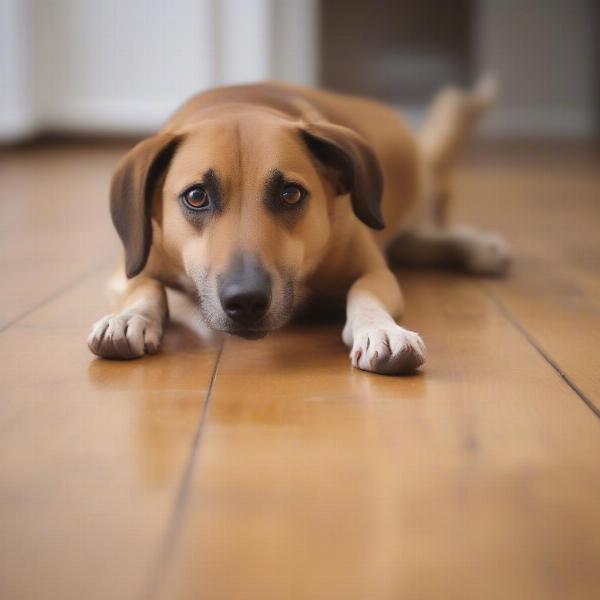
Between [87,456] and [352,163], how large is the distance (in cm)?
87

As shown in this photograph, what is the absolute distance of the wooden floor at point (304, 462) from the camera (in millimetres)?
970

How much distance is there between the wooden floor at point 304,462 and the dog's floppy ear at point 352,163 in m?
0.26

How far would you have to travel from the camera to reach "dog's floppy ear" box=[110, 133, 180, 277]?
6.02 feet

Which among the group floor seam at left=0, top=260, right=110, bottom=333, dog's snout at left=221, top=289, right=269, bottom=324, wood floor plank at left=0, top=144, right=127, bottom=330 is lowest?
wood floor plank at left=0, top=144, right=127, bottom=330

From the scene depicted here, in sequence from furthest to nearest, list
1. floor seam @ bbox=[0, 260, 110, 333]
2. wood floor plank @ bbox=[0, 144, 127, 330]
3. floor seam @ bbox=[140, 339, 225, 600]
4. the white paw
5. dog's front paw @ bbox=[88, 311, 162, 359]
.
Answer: the white paw < wood floor plank @ bbox=[0, 144, 127, 330] < floor seam @ bbox=[0, 260, 110, 333] < dog's front paw @ bbox=[88, 311, 162, 359] < floor seam @ bbox=[140, 339, 225, 600]

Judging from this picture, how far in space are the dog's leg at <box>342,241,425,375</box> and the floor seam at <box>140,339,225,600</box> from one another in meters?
0.34

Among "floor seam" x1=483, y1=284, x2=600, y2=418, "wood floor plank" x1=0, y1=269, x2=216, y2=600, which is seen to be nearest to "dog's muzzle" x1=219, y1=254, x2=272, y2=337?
"wood floor plank" x1=0, y1=269, x2=216, y2=600

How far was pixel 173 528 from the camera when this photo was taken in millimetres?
1058

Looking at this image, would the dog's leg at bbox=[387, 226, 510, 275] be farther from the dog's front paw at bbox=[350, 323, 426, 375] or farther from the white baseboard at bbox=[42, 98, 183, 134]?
the white baseboard at bbox=[42, 98, 183, 134]

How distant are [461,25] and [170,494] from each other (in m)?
7.13

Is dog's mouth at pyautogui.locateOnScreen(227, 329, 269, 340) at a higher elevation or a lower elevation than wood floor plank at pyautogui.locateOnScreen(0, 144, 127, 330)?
higher

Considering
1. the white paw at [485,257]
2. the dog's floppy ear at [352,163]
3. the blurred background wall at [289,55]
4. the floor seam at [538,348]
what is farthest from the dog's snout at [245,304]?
the blurred background wall at [289,55]

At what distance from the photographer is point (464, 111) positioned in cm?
347

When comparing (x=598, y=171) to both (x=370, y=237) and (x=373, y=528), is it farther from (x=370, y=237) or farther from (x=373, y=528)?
(x=373, y=528)
